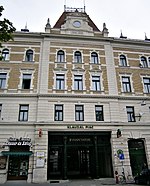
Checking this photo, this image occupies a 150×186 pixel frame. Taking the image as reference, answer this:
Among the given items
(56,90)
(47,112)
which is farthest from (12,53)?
(47,112)

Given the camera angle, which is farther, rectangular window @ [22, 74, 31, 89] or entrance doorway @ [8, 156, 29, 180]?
rectangular window @ [22, 74, 31, 89]

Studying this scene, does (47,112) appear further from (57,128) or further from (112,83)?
(112,83)

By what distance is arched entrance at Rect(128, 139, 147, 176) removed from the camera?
18630mm

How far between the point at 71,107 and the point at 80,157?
18.2 ft

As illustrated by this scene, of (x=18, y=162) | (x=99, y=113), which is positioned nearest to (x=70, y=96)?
(x=99, y=113)

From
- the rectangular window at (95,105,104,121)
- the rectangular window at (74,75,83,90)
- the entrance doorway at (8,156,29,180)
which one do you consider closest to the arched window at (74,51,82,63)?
the rectangular window at (74,75,83,90)

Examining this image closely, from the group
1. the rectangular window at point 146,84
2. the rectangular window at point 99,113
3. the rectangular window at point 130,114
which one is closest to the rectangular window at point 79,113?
the rectangular window at point 99,113

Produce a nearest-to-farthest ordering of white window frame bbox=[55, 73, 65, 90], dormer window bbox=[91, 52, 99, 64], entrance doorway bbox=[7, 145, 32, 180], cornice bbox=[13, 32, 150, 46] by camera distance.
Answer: entrance doorway bbox=[7, 145, 32, 180] → white window frame bbox=[55, 73, 65, 90] → cornice bbox=[13, 32, 150, 46] → dormer window bbox=[91, 52, 99, 64]

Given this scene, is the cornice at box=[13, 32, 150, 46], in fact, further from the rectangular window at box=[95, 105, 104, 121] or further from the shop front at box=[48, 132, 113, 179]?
the shop front at box=[48, 132, 113, 179]

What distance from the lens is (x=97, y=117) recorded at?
19.5 m

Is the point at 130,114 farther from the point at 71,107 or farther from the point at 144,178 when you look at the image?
the point at 144,178

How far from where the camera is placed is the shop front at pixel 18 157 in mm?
17031

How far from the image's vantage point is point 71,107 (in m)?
19.4

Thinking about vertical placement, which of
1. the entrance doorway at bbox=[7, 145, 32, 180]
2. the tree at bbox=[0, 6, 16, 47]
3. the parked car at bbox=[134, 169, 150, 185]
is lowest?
the parked car at bbox=[134, 169, 150, 185]
